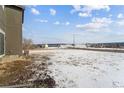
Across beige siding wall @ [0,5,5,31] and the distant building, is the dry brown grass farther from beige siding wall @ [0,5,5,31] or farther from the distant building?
the distant building

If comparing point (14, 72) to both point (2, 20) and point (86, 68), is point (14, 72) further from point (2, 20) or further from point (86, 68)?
point (2, 20)

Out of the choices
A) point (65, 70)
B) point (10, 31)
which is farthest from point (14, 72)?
point (10, 31)

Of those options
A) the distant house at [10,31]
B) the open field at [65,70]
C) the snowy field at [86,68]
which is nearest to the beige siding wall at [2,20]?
the distant house at [10,31]

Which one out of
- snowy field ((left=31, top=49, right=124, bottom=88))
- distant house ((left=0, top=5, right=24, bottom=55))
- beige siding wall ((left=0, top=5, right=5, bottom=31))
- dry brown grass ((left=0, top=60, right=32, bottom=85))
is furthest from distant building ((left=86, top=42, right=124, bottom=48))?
beige siding wall ((left=0, top=5, right=5, bottom=31))

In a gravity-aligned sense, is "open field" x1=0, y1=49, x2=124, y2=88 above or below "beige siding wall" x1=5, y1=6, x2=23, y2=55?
below

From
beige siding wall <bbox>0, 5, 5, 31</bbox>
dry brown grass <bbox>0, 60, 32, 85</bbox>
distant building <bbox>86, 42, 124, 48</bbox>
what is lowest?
dry brown grass <bbox>0, 60, 32, 85</bbox>

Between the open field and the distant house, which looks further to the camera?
the distant house

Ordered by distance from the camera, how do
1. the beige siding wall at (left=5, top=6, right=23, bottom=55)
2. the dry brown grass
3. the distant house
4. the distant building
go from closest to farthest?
the dry brown grass < the distant building < the distant house < the beige siding wall at (left=5, top=6, right=23, bottom=55)
